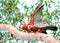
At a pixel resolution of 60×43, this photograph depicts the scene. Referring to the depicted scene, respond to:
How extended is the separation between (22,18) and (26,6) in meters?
0.18

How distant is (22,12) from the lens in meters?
2.68

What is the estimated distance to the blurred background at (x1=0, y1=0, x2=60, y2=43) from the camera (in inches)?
104

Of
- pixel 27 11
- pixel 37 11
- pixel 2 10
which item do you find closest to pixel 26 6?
pixel 27 11

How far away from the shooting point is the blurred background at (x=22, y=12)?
264 cm

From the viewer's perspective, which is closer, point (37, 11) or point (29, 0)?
point (37, 11)

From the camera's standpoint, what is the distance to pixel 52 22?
2.66 metres

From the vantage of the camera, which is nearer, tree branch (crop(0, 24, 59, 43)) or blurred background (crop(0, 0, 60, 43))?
tree branch (crop(0, 24, 59, 43))

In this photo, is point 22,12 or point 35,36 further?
point 22,12

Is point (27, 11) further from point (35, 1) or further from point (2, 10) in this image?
point (2, 10)

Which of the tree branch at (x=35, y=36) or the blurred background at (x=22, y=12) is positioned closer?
the tree branch at (x=35, y=36)

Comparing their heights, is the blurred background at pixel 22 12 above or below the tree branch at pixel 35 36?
above

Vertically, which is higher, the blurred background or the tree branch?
the blurred background

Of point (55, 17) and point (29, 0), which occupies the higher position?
point (29, 0)

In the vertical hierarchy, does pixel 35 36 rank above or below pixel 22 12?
below
